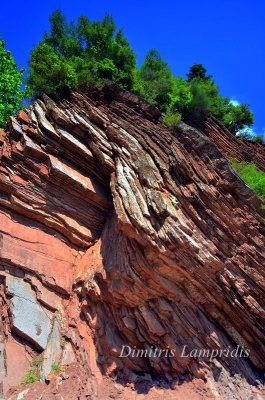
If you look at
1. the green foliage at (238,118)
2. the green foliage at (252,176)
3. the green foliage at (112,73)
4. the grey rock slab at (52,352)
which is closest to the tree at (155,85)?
the green foliage at (112,73)

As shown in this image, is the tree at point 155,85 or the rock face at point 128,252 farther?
the tree at point 155,85

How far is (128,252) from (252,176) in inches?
215

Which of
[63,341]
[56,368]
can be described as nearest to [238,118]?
[63,341]

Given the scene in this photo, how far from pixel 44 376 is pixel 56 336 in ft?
3.22

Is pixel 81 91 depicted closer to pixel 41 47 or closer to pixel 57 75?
pixel 57 75

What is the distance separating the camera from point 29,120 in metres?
10.9

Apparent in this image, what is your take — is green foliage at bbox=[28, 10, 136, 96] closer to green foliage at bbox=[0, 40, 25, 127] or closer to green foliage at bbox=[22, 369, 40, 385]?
green foliage at bbox=[0, 40, 25, 127]

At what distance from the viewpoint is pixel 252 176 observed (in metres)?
11.5

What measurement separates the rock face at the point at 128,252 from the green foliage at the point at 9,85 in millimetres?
4921

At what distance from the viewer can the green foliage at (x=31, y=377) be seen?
779 centimetres

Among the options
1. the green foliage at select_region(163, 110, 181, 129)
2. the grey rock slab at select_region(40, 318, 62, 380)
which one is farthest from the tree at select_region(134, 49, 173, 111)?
the grey rock slab at select_region(40, 318, 62, 380)

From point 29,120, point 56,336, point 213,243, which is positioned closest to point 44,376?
point 56,336

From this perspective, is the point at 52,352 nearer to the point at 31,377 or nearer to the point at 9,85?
the point at 31,377

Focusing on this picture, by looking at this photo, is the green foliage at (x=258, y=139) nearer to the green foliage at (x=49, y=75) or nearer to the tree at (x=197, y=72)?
the tree at (x=197, y=72)
